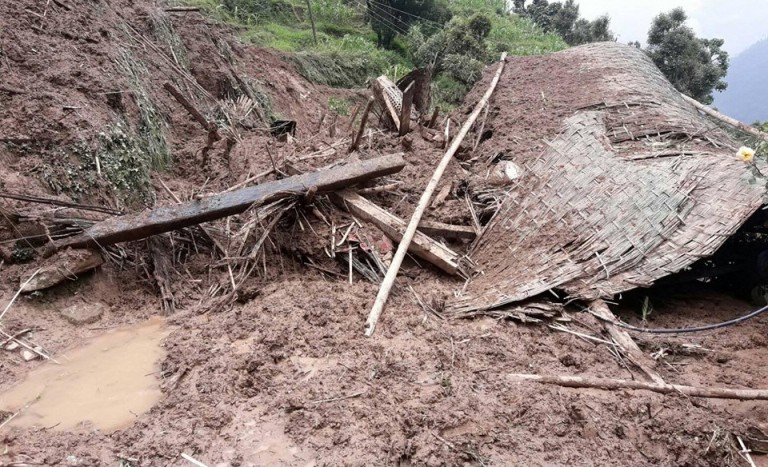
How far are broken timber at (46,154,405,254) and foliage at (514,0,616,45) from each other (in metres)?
21.4

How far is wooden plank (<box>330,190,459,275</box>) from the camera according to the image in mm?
4242

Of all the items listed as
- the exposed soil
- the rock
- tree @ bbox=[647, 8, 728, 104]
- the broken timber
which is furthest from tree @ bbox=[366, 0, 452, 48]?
the rock

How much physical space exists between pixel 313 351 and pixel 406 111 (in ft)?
13.7

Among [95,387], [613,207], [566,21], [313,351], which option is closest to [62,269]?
[95,387]

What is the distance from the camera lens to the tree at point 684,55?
17609mm

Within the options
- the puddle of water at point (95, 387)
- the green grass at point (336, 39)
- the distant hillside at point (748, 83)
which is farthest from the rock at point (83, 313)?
the distant hillside at point (748, 83)

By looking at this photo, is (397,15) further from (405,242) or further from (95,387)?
(95,387)

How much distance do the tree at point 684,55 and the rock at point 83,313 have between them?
19.2 meters

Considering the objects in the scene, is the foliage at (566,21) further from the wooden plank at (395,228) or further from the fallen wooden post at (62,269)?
the fallen wooden post at (62,269)

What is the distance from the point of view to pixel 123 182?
4.86 metres

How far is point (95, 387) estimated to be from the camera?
9.82 ft

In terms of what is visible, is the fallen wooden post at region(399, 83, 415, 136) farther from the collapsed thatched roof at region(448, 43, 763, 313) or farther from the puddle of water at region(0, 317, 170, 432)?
the puddle of water at region(0, 317, 170, 432)

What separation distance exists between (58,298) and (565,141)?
470 centimetres

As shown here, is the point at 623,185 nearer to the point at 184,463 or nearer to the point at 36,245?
the point at 184,463
